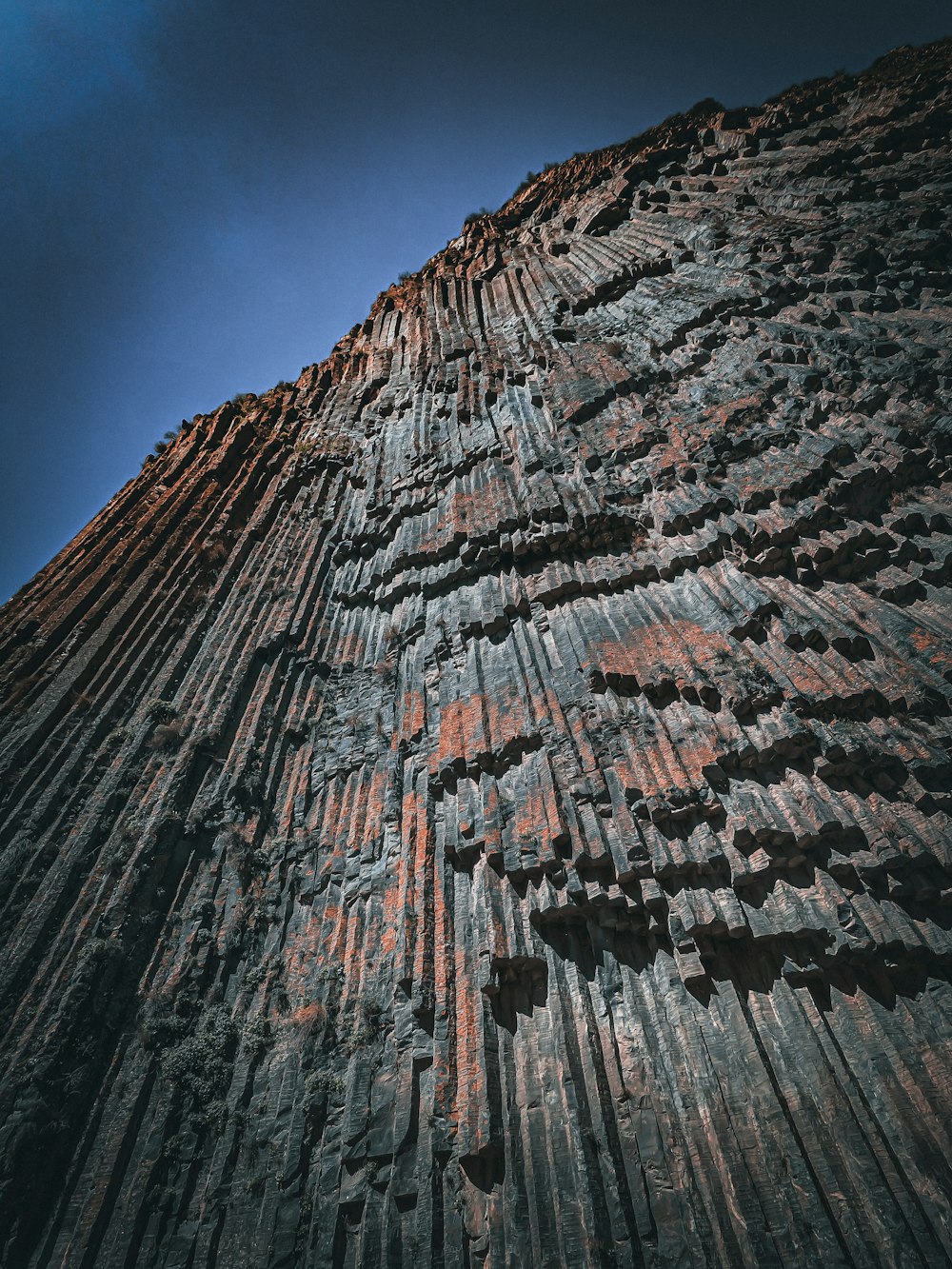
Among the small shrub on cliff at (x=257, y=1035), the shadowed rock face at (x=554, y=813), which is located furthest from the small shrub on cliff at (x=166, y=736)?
the small shrub on cliff at (x=257, y=1035)

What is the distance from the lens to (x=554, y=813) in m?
6.08

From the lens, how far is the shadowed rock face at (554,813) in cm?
452

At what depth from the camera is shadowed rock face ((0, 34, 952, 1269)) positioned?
→ 4.52 metres

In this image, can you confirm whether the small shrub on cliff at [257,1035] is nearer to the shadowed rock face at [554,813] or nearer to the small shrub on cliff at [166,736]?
the shadowed rock face at [554,813]

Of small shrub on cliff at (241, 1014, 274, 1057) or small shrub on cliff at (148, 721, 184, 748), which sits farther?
small shrub on cliff at (148, 721, 184, 748)

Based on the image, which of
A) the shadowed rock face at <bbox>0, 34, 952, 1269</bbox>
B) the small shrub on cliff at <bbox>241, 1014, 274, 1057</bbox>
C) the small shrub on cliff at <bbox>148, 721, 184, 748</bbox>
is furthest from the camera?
the small shrub on cliff at <bbox>148, 721, 184, 748</bbox>

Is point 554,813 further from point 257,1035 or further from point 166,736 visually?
point 166,736

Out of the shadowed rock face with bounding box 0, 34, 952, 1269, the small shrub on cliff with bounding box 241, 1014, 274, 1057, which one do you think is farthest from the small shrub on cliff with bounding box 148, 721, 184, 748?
the small shrub on cliff with bounding box 241, 1014, 274, 1057

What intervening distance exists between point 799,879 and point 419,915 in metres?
3.42

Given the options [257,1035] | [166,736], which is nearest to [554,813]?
[257,1035]

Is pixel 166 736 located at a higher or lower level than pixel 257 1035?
higher

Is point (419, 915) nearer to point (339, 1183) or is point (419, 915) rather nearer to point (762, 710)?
point (339, 1183)

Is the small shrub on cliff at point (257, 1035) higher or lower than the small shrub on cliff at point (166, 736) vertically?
lower

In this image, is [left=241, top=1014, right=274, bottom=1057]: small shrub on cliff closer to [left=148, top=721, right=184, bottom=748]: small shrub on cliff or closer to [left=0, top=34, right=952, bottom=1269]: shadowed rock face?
[left=0, top=34, right=952, bottom=1269]: shadowed rock face
